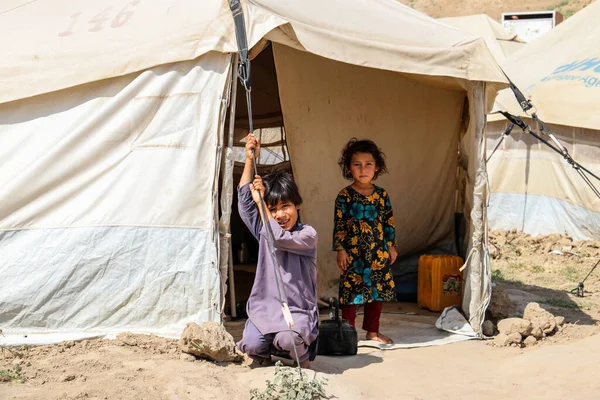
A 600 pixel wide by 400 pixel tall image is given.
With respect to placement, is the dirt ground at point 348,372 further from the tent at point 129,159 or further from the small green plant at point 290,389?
the tent at point 129,159

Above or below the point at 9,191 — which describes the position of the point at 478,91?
above

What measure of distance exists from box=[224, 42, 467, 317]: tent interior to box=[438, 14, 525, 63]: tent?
761 cm

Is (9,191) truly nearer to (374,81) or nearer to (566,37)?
(374,81)

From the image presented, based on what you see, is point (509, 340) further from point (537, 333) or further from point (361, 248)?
point (361, 248)

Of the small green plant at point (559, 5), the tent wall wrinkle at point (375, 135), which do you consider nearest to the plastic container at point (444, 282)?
the tent wall wrinkle at point (375, 135)

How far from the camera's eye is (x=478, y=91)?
5.36 meters

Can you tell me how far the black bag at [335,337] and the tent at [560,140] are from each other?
17.8 feet

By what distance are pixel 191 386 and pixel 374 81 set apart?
343 cm

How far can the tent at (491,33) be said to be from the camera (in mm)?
14375

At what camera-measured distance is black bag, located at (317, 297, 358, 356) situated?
4598 millimetres

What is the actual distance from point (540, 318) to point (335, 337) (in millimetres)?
1589

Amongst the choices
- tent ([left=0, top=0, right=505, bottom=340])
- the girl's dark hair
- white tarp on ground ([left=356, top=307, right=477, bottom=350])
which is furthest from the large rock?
tent ([left=0, top=0, right=505, bottom=340])

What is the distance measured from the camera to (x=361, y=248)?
5.06 metres

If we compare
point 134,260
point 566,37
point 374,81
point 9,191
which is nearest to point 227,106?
point 134,260
